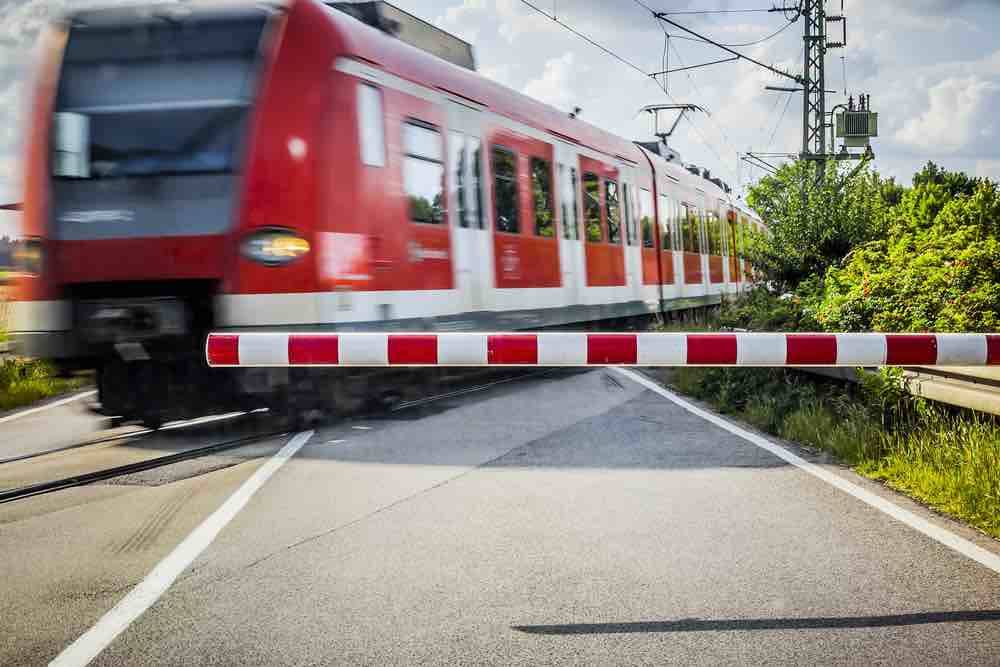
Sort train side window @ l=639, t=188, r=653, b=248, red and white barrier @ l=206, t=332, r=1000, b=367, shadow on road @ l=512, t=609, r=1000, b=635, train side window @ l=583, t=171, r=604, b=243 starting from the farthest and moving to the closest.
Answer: train side window @ l=639, t=188, r=653, b=248 → train side window @ l=583, t=171, r=604, b=243 → red and white barrier @ l=206, t=332, r=1000, b=367 → shadow on road @ l=512, t=609, r=1000, b=635

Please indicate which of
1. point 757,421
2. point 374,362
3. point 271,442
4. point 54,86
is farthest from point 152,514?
point 757,421

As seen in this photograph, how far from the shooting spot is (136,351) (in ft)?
28.2

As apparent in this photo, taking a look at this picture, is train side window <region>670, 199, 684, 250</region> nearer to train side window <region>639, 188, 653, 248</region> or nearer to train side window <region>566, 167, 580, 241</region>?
train side window <region>639, 188, 653, 248</region>

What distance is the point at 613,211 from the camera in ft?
56.5

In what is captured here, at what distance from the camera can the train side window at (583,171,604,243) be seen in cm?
1584

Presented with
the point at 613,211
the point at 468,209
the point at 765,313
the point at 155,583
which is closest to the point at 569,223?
the point at 613,211

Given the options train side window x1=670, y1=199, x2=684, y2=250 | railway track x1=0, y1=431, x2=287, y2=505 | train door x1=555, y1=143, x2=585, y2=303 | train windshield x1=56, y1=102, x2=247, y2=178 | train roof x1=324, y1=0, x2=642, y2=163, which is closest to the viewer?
railway track x1=0, y1=431, x2=287, y2=505

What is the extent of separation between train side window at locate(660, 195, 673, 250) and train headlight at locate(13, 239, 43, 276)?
13189 mm

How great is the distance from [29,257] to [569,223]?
772cm

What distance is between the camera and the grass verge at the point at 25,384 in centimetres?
1355

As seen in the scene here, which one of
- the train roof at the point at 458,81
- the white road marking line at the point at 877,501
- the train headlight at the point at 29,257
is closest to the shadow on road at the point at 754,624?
the white road marking line at the point at 877,501

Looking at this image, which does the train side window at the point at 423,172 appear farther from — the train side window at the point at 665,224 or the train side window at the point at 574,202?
the train side window at the point at 665,224

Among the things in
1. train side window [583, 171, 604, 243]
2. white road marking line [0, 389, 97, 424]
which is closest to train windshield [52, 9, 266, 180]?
white road marking line [0, 389, 97, 424]

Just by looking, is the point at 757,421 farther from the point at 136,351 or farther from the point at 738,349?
the point at 136,351
